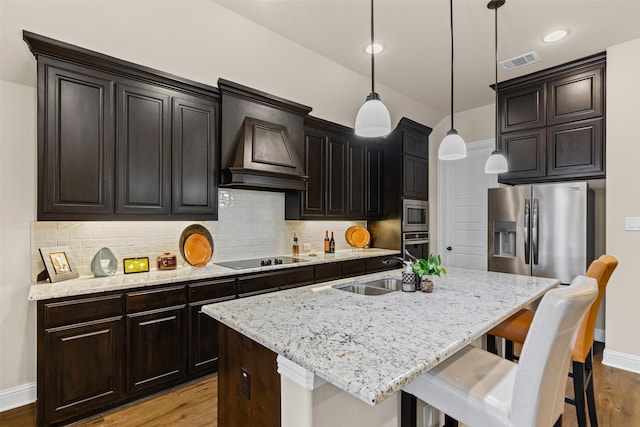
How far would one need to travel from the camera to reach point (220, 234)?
3.35 metres

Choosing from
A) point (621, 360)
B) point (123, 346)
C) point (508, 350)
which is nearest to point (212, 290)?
point (123, 346)

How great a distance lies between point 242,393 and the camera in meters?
1.48

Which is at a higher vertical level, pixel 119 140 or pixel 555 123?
pixel 555 123

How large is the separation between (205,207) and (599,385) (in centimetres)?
365

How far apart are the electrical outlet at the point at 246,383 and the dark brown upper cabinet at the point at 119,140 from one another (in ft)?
5.49

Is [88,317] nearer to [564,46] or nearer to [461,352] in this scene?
[461,352]

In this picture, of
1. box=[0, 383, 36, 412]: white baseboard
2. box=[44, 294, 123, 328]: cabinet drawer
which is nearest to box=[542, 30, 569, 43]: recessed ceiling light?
box=[44, 294, 123, 328]: cabinet drawer

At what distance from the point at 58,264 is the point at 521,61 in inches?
184

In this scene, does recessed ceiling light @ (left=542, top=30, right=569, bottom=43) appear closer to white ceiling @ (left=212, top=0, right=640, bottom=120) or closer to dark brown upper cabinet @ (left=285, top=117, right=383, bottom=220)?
white ceiling @ (left=212, top=0, right=640, bottom=120)

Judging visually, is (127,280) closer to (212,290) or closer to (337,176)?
(212,290)

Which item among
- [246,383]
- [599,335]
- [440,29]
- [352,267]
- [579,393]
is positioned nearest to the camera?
[246,383]


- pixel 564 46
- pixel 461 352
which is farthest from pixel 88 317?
pixel 564 46

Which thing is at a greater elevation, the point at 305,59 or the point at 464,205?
the point at 305,59

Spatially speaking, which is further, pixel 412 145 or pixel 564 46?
pixel 412 145
